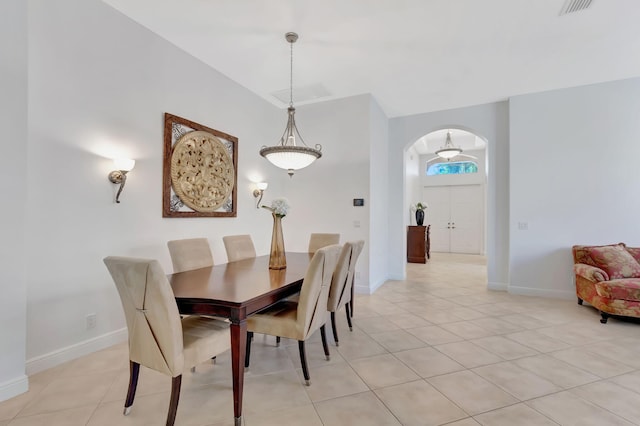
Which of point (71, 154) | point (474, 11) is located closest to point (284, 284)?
point (71, 154)

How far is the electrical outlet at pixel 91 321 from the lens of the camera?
2.52 m

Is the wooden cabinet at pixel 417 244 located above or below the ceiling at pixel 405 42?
below

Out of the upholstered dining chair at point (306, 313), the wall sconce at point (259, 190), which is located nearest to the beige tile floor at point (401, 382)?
the upholstered dining chair at point (306, 313)

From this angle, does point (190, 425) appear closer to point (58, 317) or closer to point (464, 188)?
point (58, 317)

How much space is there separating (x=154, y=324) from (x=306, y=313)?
0.93 metres

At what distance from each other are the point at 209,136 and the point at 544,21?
3.75 m

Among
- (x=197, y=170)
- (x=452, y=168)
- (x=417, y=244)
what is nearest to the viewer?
(x=197, y=170)

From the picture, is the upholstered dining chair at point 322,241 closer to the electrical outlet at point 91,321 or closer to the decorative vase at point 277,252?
the decorative vase at point 277,252

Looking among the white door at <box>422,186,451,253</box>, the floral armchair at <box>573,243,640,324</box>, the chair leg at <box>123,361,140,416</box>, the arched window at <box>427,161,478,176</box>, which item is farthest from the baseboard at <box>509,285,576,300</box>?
the arched window at <box>427,161,478,176</box>

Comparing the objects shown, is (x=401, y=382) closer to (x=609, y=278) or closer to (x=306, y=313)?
(x=306, y=313)

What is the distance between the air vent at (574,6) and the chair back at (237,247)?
3.80m

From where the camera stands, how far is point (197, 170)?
11.3 ft

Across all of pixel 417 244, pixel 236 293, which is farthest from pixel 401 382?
pixel 417 244

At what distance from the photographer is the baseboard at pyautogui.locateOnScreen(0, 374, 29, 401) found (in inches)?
72.1
